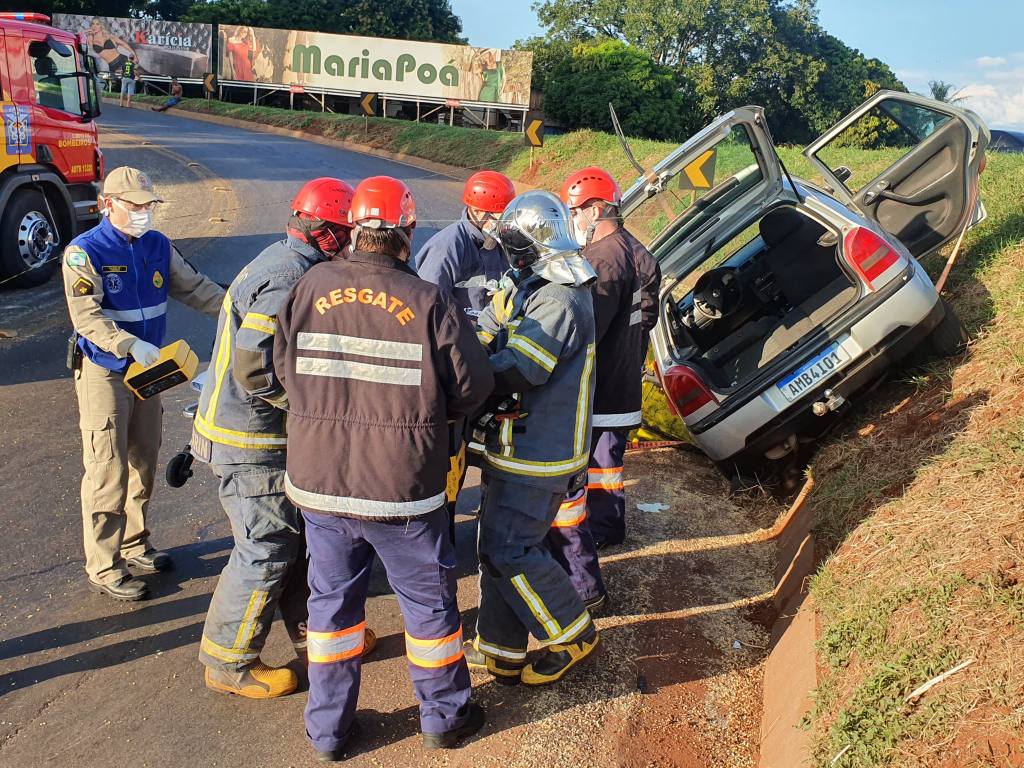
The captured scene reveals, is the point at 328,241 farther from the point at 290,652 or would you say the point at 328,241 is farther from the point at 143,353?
the point at 290,652

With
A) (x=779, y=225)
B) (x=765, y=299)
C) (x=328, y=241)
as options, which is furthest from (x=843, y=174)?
(x=328, y=241)

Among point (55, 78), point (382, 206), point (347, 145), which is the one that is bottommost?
point (347, 145)

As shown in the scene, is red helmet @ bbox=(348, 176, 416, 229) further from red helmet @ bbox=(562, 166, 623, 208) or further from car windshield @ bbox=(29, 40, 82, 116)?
car windshield @ bbox=(29, 40, 82, 116)

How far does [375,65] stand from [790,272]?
2433 centimetres

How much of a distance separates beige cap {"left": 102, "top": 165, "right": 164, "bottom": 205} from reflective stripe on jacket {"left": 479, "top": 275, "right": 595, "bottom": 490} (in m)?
1.81

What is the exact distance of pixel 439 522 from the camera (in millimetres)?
3078

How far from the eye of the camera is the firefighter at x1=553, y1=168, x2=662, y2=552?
4.18m

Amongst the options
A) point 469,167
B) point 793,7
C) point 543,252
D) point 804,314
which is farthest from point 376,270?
point 793,7

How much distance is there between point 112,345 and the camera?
153 inches

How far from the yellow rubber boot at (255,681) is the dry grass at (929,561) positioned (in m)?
2.09

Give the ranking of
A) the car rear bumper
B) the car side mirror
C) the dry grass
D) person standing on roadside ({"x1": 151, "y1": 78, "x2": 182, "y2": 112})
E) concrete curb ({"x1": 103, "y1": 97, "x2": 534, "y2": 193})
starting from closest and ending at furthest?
1. the dry grass
2. the car rear bumper
3. the car side mirror
4. concrete curb ({"x1": 103, "y1": 97, "x2": 534, "y2": 193})
5. person standing on roadside ({"x1": 151, "y1": 78, "x2": 182, "y2": 112})

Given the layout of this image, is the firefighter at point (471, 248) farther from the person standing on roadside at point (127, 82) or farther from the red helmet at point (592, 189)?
the person standing on roadside at point (127, 82)

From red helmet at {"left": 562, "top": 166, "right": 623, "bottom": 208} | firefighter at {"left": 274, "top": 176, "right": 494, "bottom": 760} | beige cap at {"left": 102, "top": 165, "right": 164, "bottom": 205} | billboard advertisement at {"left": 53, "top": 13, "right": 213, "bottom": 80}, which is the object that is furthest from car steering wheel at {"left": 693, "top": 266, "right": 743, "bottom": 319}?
billboard advertisement at {"left": 53, "top": 13, "right": 213, "bottom": 80}

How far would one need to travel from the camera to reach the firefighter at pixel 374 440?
2.83 meters
